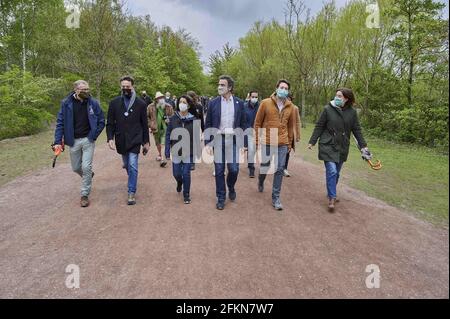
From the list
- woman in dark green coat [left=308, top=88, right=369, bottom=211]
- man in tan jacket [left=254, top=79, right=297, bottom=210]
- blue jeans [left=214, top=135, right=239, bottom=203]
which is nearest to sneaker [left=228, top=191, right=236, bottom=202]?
blue jeans [left=214, top=135, right=239, bottom=203]

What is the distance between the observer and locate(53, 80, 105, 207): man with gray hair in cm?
555

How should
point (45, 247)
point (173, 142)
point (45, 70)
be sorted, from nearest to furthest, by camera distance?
point (45, 247) < point (173, 142) < point (45, 70)

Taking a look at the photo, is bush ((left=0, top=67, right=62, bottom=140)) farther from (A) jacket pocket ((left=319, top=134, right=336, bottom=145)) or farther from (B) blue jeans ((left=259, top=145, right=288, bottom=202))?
(A) jacket pocket ((left=319, top=134, right=336, bottom=145))

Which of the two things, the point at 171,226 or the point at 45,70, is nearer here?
the point at 171,226

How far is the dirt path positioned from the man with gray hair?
0.69m

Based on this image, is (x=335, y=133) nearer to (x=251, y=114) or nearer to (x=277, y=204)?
(x=277, y=204)

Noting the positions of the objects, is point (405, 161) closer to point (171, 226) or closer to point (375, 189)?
point (375, 189)

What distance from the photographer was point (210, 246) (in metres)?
4.20

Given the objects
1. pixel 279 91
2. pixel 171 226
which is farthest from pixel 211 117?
pixel 171 226

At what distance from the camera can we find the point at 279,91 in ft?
17.9

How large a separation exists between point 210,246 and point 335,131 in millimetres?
2981

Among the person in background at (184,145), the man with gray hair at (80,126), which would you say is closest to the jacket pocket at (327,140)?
the person in background at (184,145)

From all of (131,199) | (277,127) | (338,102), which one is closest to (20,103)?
(131,199)

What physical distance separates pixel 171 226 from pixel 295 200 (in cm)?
255
